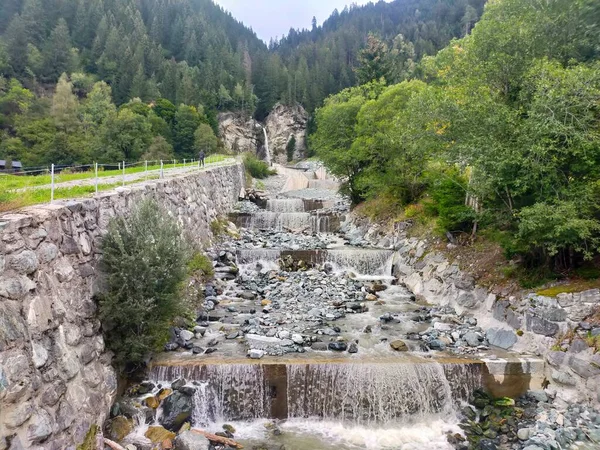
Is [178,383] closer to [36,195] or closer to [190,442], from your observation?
[190,442]

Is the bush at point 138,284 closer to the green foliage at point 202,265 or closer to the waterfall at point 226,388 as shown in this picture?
the waterfall at point 226,388

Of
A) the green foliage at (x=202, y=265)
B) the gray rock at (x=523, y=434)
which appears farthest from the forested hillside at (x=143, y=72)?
the gray rock at (x=523, y=434)

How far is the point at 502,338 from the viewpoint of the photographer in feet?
34.3

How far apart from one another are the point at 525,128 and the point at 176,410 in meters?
10.4

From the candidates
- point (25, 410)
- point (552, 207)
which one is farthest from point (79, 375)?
point (552, 207)

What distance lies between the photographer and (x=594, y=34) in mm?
10516

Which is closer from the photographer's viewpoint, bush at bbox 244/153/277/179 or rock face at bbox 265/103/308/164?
bush at bbox 244/153/277/179

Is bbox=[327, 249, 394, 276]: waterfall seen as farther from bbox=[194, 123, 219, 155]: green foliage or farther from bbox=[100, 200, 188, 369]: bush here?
bbox=[194, 123, 219, 155]: green foliage

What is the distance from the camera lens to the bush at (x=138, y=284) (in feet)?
26.5

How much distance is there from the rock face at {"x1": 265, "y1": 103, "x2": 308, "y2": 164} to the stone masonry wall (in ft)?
201

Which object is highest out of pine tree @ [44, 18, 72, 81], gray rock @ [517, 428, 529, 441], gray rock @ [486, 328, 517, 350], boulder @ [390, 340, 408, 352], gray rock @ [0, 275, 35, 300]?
pine tree @ [44, 18, 72, 81]

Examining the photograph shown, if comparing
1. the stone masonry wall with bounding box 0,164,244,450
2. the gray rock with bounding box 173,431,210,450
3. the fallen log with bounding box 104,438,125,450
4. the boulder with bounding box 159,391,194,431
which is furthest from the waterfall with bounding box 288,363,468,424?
the stone masonry wall with bounding box 0,164,244,450

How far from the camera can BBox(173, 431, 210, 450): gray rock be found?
24.1 feet

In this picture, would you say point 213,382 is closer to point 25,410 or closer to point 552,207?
point 25,410
